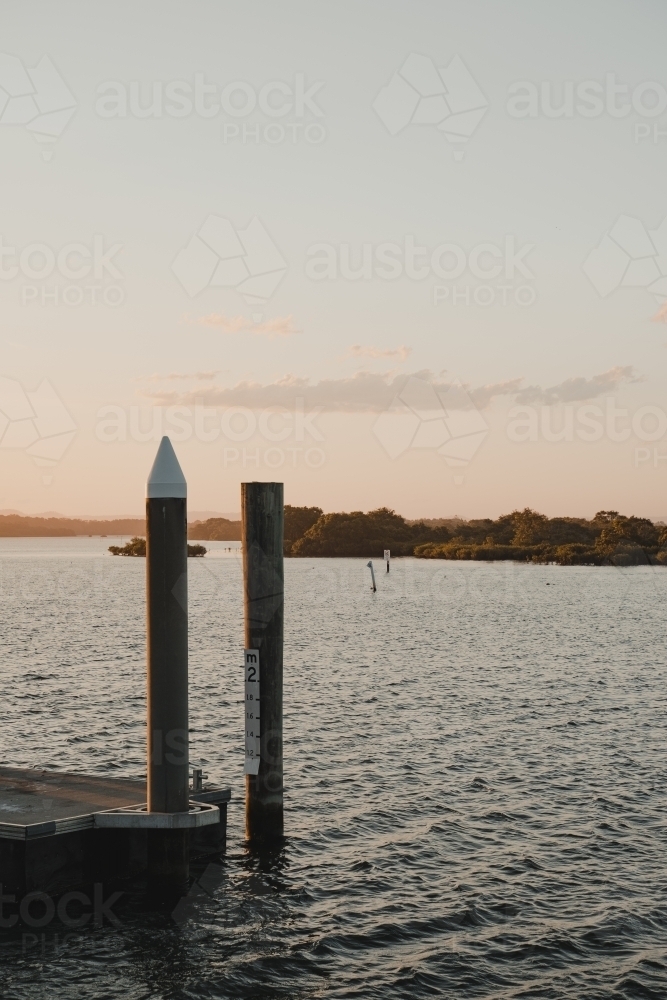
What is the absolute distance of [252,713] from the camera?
1543 centimetres

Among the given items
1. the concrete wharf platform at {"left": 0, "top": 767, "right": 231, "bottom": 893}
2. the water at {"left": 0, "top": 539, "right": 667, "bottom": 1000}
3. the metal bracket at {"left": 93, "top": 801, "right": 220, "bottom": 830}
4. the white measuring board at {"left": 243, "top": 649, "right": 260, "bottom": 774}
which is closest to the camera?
the water at {"left": 0, "top": 539, "right": 667, "bottom": 1000}

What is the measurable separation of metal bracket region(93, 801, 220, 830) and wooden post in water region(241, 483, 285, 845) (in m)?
1.60

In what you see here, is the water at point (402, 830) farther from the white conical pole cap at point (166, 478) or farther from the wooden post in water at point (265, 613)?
the white conical pole cap at point (166, 478)

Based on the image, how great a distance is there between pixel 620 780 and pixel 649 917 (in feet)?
27.9

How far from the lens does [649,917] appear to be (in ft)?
47.3

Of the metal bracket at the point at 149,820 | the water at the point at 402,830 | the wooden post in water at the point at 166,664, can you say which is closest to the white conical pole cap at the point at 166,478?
the wooden post in water at the point at 166,664

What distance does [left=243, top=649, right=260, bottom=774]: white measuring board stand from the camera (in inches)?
607

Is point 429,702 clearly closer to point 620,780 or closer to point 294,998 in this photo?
point 620,780

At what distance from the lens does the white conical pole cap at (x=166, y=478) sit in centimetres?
1370

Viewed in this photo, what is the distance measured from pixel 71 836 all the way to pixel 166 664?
295 centimetres

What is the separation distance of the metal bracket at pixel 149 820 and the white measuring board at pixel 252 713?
144cm

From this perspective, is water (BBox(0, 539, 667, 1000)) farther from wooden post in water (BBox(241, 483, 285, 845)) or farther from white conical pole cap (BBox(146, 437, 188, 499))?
white conical pole cap (BBox(146, 437, 188, 499))

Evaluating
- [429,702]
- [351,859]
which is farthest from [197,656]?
[351,859]

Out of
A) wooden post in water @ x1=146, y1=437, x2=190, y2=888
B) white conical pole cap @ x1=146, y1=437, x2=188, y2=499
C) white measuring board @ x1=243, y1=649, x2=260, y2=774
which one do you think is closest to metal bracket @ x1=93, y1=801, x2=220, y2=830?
wooden post in water @ x1=146, y1=437, x2=190, y2=888
